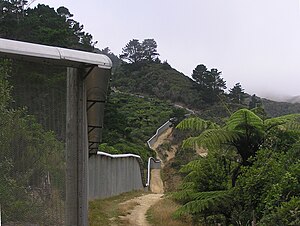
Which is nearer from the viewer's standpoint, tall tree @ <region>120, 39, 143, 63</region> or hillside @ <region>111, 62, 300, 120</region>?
hillside @ <region>111, 62, 300, 120</region>

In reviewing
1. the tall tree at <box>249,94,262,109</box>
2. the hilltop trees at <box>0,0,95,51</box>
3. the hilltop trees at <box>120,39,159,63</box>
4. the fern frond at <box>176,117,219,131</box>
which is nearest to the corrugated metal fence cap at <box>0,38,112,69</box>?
the fern frond at <box>176,117,219,131</box>

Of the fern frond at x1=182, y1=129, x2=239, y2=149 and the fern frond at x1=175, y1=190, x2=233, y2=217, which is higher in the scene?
the fern frond at x1=182, y1=129, x2=239, y2=149

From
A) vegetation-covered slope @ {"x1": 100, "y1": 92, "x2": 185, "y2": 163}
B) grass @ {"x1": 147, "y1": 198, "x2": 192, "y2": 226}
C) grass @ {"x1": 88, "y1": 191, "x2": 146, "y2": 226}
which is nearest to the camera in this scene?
grass @ {"x1": 88, "y1": 191, "x2": 146, "y2": 226}

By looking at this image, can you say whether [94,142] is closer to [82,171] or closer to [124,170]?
[82,171]

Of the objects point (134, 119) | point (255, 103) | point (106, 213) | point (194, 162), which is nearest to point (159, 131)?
point (134, 119)

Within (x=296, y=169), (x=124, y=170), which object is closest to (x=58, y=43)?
(x=124, y=170)

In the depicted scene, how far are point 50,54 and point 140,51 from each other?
248 feet

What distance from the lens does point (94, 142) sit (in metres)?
10.9

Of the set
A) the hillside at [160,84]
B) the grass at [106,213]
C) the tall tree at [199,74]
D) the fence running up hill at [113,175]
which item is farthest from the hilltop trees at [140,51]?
the grass at [106,213]

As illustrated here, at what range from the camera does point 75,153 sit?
5492mm

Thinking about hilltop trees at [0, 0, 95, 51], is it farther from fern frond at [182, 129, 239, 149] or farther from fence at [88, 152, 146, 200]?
fern frond at [182, 129, 239, 149]

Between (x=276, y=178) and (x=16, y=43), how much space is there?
3766mm

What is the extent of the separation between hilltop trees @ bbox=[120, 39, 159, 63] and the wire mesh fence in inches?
2642

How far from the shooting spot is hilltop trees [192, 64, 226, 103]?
5051cm
